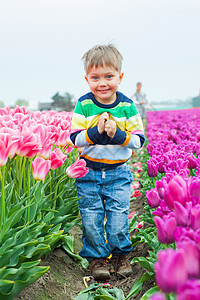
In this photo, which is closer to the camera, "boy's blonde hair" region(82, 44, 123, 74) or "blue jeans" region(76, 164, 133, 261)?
"boy's blonde hair" region(82, 44, 123, 74)

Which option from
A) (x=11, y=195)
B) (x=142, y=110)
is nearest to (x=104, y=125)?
(x=11, y=195)

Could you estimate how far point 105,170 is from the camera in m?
2.55

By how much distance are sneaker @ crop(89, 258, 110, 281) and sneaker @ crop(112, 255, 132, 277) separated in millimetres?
109

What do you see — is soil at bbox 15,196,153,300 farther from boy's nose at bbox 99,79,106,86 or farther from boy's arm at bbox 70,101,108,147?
boy's nose at bbox 99,79,106,86

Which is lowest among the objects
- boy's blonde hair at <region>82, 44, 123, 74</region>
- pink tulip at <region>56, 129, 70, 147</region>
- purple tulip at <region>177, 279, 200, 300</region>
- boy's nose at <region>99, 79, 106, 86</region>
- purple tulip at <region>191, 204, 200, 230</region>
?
purple tulip at <region>177, 279, 200, 300</region>

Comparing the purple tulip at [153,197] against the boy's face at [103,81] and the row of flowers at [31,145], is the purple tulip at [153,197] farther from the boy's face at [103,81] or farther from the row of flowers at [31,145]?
the boy's face at [103,81]

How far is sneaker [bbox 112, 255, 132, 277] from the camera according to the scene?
248 cm

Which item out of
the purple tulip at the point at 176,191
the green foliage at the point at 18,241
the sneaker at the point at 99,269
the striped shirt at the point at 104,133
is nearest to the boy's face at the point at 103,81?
the striped shirt at the point at 104,133

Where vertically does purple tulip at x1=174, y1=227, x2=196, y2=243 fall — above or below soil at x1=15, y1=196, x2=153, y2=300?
above

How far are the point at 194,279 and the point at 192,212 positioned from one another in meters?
0.28

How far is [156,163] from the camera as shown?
229cm

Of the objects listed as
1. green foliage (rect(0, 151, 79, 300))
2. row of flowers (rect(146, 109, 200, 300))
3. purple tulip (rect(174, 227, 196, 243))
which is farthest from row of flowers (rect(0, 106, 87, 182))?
purple tulip (rect(174, 227, 196, 243))

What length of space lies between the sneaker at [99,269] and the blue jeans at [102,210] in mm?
36

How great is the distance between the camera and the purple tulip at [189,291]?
0.62 m
